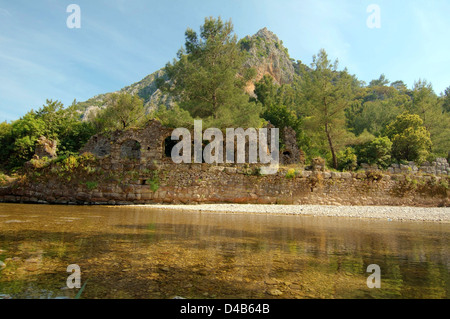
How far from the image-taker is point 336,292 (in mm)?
2303

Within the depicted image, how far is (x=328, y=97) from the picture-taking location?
19578 millimetres

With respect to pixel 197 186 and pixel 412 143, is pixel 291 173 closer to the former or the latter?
pixel 197 186

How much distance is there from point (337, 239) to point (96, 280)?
4.64 m

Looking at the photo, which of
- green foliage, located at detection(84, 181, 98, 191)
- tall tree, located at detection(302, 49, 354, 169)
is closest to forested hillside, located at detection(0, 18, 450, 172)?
tall tree, located at detection(302, 49, 354, 169)

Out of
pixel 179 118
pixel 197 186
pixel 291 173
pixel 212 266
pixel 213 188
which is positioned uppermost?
pixel 179 118

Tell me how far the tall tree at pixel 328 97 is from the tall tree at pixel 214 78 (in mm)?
5434

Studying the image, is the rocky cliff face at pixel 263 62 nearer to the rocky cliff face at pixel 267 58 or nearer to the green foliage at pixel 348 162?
the rocky cliff face at pixel 267 58

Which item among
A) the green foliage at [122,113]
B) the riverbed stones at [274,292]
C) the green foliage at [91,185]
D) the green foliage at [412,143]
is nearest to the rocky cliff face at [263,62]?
the green foliage at [122,113]

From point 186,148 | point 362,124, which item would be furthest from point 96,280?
point 362,124

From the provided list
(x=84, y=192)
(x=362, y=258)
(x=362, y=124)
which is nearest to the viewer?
(x=362, y=258)

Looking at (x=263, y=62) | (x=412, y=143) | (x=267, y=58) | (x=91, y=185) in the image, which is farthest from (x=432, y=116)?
(x=267, y=58)

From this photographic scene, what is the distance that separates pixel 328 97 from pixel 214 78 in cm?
943
